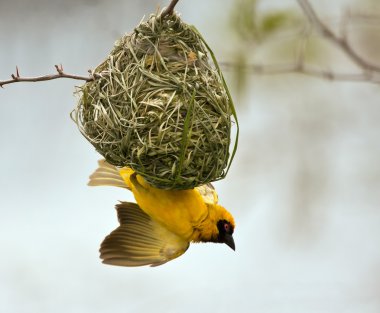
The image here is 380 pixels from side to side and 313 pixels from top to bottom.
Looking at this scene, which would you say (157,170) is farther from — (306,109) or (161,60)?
(306,109)

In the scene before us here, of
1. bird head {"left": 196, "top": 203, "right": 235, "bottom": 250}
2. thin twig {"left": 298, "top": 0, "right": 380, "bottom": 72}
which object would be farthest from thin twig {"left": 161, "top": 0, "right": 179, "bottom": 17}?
bird head {"left": 196, "top": 203, "right": 235, "bottom": 250}

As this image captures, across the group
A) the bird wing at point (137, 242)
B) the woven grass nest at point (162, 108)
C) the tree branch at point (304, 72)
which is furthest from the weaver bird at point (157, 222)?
the tree branch at point (304, 72)

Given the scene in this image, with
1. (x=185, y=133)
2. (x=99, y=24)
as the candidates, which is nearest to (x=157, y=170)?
(x=185, y=133)

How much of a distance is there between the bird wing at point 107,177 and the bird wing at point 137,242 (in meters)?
0.16

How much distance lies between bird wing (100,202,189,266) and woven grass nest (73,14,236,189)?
2.67 feet

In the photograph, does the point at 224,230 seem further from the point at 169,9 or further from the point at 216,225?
the point at 169,9

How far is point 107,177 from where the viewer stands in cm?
415

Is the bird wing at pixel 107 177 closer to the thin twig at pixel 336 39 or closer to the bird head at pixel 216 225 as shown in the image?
the bird head at pixel 216 225

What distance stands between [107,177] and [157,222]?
342mm

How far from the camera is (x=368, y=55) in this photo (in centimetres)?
355

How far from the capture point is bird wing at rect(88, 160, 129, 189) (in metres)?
4.11

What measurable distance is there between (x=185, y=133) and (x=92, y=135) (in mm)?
397

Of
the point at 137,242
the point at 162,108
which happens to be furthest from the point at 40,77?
the point at 137,242

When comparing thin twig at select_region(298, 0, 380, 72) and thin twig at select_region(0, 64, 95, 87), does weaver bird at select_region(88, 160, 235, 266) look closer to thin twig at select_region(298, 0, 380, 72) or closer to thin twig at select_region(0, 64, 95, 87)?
thin twig at select_region(0, 64, 95, 87)
